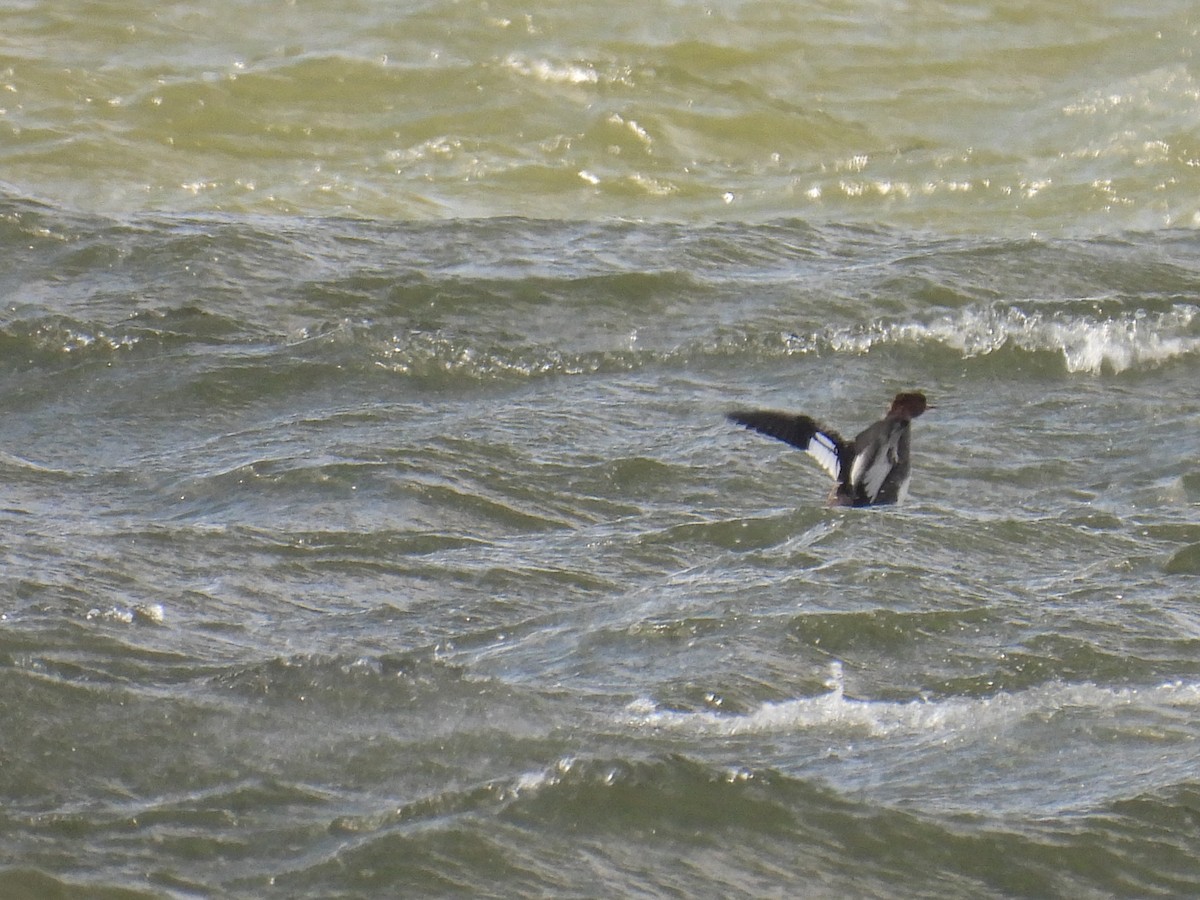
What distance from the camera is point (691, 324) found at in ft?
26.9

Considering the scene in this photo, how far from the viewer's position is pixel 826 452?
616cm

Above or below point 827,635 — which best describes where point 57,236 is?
above

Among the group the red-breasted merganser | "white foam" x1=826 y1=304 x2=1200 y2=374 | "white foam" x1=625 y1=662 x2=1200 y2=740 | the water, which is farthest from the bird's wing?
"white foam" x1=826 y1=304 x2=1200 y2=374

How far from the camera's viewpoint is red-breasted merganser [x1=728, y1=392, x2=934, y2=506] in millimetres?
6035

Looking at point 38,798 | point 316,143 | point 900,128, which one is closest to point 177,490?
point 38,798

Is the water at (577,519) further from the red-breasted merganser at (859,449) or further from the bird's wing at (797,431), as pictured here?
the bird's wing at (797,431)

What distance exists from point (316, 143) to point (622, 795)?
9.34 m

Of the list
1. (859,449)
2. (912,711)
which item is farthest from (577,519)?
(912,711)

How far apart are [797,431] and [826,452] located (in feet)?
0.45

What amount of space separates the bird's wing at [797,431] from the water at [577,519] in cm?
22

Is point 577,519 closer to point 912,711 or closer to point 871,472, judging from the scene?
point 871,472

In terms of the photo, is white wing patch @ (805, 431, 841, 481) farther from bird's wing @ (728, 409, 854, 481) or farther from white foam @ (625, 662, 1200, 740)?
white foam @ (625, 662, 1200, 740)

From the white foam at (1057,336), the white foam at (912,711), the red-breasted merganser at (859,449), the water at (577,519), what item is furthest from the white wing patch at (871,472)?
the white foam at (1057,336)

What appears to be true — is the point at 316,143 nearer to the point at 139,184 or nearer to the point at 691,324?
the point at 139,184
